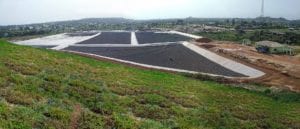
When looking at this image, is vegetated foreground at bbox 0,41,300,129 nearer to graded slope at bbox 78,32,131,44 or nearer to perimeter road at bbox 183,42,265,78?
perimeter road at bbox 183,42,265,78

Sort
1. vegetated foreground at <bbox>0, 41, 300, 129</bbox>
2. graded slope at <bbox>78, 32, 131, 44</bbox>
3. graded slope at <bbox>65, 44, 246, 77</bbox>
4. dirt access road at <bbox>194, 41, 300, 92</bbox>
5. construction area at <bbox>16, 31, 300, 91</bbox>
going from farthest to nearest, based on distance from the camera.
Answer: graded slope at <bbox>78, 32, 131, 44</bbox> < graded slope at <bbox>65, 44, 246, 77</bbox> < construction area at <bbox>16, 31, 300, 91</bbox> < dirt access road at <bbox>194, 41, 300, 92</bbox> < vegetated foreground at <bbox>0, 41, 300, 129</bbox>

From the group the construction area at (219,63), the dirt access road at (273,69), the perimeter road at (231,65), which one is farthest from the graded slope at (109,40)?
the dirt access road at (273,69)

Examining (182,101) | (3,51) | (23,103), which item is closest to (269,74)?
(182,101)

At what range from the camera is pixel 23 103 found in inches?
593

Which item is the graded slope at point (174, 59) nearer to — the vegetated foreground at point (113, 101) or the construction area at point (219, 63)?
the construction area at point (219, 63)

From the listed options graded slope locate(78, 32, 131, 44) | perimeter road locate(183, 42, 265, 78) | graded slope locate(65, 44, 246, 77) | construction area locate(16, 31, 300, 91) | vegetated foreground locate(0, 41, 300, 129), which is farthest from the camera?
graded slope locate(78, 32, 131, 44)

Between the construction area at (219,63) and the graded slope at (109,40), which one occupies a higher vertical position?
the graded slope at (109,40)

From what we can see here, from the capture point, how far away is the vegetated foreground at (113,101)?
1466cm

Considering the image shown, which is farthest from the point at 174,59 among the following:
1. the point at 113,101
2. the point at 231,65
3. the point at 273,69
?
the point at 113,101

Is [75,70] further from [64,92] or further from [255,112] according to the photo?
[255,112]

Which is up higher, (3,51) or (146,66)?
(3,51)

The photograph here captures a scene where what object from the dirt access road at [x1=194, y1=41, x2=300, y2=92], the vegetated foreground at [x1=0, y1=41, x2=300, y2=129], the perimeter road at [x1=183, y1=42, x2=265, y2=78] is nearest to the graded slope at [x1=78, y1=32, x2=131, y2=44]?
the perimeter road at [x1=183, y1=42, x2=265, y2=78]

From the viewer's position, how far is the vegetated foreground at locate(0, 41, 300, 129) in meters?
14.7

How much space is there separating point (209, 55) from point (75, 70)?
31656 mm
